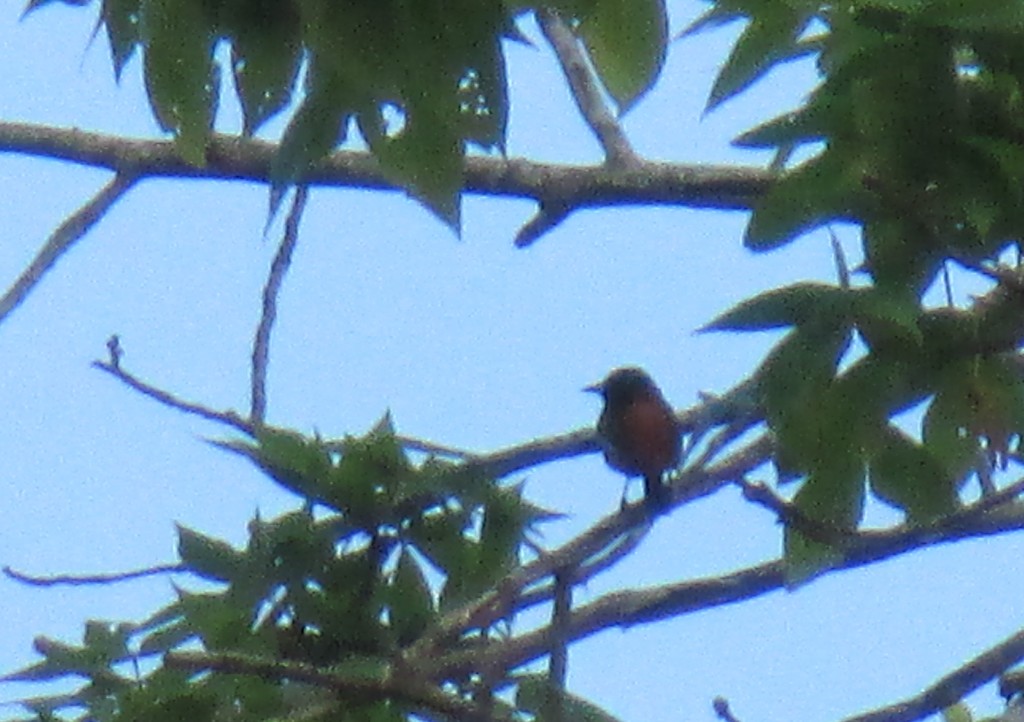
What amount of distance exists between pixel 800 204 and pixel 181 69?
557mm

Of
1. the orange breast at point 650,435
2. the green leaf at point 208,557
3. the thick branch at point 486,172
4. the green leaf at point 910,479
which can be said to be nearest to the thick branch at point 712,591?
the green leaf at point 910,479

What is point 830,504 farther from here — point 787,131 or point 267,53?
point 267,53

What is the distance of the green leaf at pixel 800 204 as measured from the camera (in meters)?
1.49

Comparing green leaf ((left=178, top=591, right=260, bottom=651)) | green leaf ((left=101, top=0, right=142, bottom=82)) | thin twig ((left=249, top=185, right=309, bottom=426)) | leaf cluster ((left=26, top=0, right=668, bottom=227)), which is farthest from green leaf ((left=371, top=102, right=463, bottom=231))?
thin twig ((left=249, top=185, right=309, bottom=426))

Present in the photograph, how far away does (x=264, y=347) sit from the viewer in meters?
2.56

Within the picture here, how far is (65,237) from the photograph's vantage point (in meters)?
2.58

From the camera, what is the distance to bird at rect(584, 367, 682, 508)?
10.1 feet

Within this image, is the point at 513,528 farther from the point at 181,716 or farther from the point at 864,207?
the point at 864,207

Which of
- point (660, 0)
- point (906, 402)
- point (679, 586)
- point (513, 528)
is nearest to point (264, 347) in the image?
point (513, 528)

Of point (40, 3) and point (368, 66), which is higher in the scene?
point (40, 3)

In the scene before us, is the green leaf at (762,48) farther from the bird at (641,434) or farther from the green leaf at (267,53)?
the bird at (641,434)

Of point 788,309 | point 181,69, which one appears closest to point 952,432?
point 788,309

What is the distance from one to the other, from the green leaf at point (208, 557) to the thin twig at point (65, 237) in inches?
18.1

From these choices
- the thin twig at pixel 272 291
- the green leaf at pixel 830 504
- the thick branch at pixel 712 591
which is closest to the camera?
the green leaf at pixel 830 504
